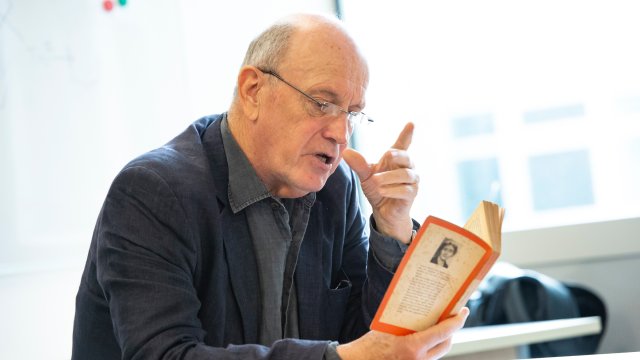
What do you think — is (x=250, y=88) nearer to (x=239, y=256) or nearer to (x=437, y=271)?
(x=239, y=256)

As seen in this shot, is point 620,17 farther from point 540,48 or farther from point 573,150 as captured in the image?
point 573,150

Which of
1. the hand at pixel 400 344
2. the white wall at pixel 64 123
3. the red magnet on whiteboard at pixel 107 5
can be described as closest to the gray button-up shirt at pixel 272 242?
the hand at pixel 400 344

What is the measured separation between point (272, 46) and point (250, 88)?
103 millimetres

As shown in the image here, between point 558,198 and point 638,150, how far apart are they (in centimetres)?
44

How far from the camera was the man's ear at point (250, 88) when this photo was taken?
64.9 inches

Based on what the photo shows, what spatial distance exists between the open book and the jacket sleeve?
0.55ft

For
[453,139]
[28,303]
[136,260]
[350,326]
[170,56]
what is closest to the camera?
[136,260]

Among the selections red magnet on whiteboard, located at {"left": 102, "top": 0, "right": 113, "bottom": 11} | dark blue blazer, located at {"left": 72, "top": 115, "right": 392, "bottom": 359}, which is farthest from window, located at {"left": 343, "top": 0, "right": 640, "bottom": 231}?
dark blue blazer, located at {"left": 72, "top": 115, "right": 392, "bottom": 359}

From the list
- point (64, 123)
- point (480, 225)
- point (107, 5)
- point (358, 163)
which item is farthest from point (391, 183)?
point (107, 5)

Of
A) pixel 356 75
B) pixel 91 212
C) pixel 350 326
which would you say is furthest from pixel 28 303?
pixel 356 75

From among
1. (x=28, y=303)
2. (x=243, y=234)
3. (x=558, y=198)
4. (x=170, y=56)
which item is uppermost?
(x=170, y=56)

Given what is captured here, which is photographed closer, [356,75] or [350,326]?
[356,75]

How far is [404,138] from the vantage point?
5.26 ft

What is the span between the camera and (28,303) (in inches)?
108
